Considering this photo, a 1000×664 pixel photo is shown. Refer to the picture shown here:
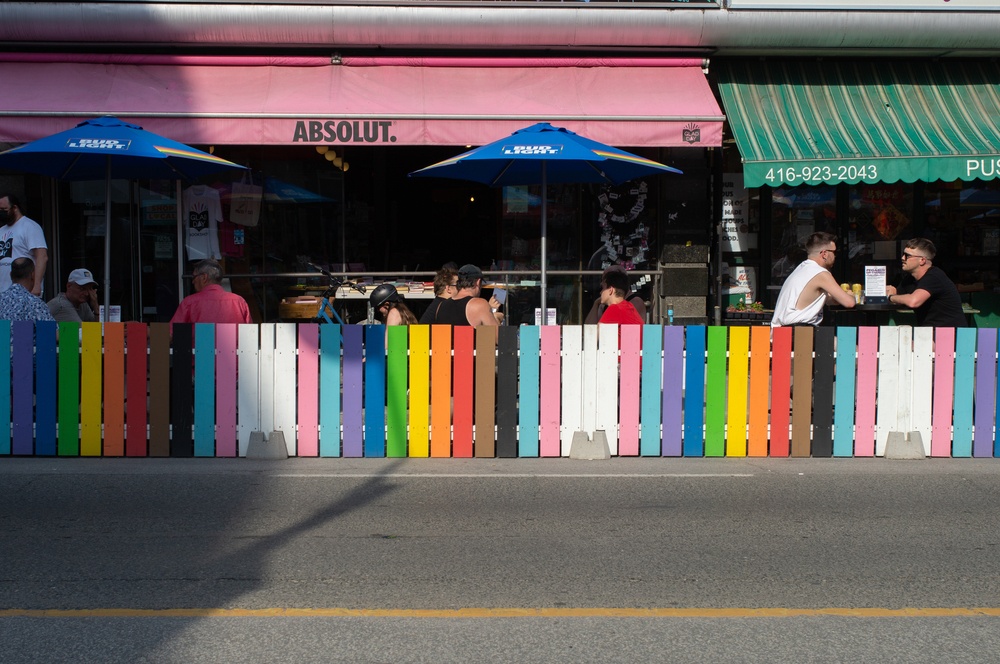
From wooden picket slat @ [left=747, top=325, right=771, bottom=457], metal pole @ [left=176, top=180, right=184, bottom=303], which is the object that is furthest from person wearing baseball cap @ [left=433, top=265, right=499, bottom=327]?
metal pole @ [left=176, top=180, right=184, bottom=303]

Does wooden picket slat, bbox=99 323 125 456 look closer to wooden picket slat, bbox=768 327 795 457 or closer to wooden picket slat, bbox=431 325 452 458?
wooden picket slat, bbox=431 325 452 458

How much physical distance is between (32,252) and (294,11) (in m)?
4.28

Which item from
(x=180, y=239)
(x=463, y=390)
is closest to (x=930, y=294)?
(x=463, y=390)

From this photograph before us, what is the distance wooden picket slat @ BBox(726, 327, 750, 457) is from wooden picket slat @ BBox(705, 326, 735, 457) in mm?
50

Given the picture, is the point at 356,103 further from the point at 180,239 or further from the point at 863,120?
the point at 863,120

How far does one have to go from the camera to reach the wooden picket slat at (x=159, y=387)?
28.0ft

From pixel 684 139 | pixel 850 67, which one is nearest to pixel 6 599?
pixel 684 139

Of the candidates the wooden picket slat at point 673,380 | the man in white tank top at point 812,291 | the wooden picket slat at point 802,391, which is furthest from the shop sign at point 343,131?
the wooden picket slat at point 802,391

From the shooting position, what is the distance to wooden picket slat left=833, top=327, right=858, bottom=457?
8.82 m

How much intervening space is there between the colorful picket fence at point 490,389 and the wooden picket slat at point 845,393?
12 mm

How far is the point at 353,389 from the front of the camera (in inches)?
340

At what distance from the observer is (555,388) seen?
8.73 metres

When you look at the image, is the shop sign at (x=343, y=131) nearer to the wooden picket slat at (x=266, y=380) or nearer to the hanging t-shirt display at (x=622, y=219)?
the hanging t-shirt display at (x=622, y=219)

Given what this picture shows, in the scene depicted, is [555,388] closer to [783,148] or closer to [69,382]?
[69,382]
